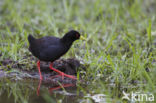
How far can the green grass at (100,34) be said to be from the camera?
15.1ft

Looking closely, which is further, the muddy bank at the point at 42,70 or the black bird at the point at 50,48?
the black bird at the point at 50,48

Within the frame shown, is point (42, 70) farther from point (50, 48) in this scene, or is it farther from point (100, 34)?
point (100, 34)

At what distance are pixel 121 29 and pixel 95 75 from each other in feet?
9.29

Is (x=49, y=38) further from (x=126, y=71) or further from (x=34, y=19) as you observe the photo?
(x=34, y=19)

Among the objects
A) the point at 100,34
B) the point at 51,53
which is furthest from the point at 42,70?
the point at 100,34

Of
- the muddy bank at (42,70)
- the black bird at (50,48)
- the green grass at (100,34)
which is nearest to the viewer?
the green grass at (100,34)

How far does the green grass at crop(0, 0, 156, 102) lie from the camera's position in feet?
15.1

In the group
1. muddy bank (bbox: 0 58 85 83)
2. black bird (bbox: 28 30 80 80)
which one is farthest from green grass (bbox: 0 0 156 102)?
black bird (bbox: 28 30 80 80)

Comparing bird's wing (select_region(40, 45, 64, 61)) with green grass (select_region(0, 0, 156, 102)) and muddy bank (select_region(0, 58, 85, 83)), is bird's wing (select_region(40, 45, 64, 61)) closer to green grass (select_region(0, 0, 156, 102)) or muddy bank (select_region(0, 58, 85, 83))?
muddy bank (select_region(0, 58, 85, 83))

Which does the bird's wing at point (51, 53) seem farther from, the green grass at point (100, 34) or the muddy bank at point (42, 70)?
the green grass at point (100, 34)

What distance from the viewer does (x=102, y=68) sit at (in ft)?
16.0

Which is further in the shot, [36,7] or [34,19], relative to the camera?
[36,7]

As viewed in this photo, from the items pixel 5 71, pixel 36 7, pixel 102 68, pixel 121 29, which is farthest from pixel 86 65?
pixel 36 7

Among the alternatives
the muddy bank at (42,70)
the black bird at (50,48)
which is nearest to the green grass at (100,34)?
the muddy bank at (42,70)
